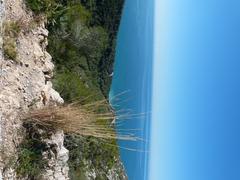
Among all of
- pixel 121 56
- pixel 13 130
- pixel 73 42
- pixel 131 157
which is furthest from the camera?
pixel 131 157

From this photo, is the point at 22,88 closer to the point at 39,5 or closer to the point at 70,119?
the point at 70,119

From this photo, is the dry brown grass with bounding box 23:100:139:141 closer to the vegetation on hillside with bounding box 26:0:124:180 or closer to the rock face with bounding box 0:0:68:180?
the rock face with bounding box 0:0:68:180

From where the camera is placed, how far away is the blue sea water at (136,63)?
113ft

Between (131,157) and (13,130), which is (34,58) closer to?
(13,130)

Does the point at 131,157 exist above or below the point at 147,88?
below

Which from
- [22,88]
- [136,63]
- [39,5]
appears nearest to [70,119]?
[22,88]

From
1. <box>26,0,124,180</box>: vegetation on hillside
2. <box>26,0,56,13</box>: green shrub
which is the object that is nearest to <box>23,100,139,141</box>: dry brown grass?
<box>26,0,124,180</box>: vegetation on hillside

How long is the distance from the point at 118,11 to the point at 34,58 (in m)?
23.2

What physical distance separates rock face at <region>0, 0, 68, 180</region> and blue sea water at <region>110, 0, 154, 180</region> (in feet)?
73.3

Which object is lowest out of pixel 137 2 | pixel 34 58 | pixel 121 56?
pixel 34 58

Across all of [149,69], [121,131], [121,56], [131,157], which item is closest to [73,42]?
[121,131]

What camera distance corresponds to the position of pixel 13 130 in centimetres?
689

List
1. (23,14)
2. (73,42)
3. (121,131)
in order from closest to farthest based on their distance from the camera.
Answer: (23,14), (121,131), (73,42)

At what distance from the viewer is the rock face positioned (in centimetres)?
682
